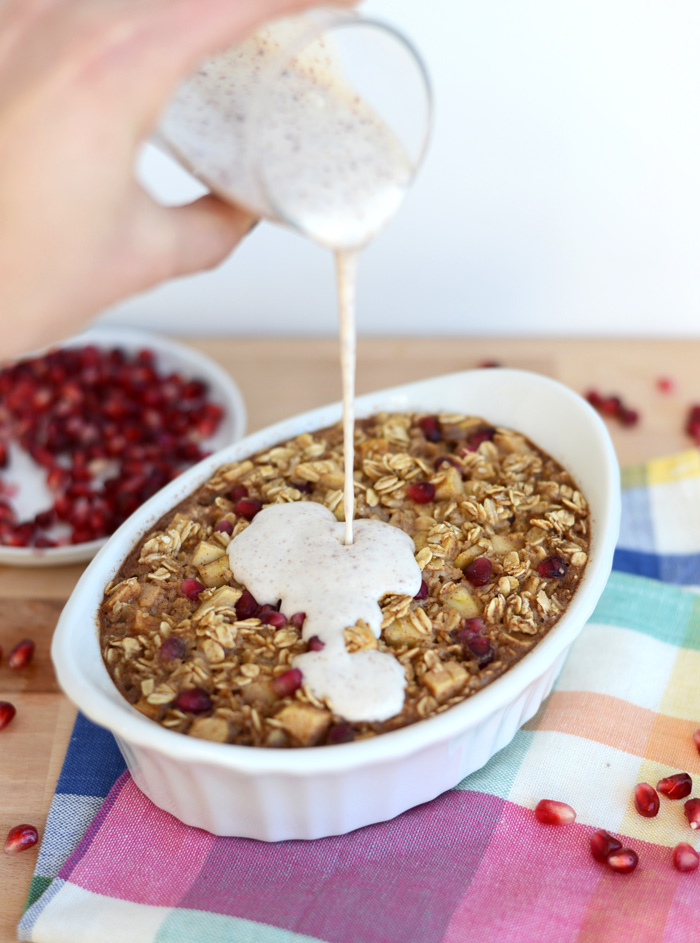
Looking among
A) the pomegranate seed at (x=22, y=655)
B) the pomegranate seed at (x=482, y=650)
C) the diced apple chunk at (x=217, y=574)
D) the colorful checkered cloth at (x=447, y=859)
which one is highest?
the pomegranate seed at (x=482, y=650)

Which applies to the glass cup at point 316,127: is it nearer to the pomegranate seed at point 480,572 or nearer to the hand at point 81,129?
the hand at point 81,129

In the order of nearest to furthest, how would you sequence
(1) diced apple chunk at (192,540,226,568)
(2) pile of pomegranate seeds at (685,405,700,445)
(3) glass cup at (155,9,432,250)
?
(3) glass cup at (155,9,432,250)
(1) diced apple chunk at (192,540,226,568)
(2) pile of pomegranate seeds at (685,405,700,445)

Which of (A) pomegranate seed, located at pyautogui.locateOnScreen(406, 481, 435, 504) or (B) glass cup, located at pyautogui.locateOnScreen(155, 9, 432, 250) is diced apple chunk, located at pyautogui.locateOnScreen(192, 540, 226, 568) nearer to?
(A) pomegranate seed, located at pyautogui.locateOnScreen(406, 481, 435, 504)

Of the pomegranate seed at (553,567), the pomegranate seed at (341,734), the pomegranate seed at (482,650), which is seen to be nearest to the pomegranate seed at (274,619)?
the pomegranate seed at (341,734)

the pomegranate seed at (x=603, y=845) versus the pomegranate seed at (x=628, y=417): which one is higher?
the pomegranate seed at (x=628, y=417)

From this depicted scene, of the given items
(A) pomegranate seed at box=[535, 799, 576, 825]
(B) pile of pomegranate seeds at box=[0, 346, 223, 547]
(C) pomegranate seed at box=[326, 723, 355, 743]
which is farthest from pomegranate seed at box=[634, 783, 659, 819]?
(B) pile of pomegranate seeds at box=[0, 346, 223, 547]

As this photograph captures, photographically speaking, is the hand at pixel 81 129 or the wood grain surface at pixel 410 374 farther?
the wood grain surface at pixel 410 374

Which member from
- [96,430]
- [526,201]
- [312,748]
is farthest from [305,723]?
[526,201]
